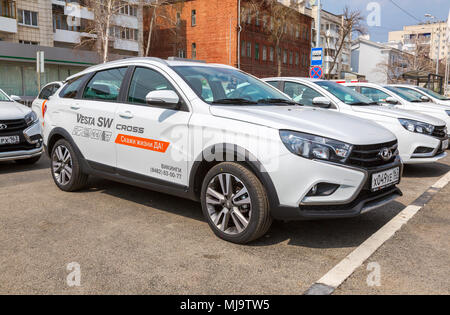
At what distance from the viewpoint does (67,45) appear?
126 feet

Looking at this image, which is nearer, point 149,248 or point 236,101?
point 149,248

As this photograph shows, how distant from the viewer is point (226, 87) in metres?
4.52

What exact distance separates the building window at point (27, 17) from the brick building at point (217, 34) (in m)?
Result: 14.0

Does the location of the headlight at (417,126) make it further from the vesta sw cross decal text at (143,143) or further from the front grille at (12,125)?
the front grille at (12,125)

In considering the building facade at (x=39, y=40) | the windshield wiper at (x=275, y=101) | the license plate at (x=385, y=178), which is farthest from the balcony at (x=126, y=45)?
the license plate at (x=385, y=178)

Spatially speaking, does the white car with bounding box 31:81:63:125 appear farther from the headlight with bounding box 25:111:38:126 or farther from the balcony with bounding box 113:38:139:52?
the balcony with bounding box 113:38:139:52

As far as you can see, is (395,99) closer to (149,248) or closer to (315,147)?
(315,147)

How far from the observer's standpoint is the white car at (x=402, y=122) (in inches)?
279

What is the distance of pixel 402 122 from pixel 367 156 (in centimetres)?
387

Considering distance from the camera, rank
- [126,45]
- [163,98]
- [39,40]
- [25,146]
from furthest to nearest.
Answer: [126,45]
[39,40]
[25,146]
[163,98]

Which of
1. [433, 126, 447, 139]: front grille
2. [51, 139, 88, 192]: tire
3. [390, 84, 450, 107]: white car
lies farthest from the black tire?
[390, 84, 450, 107]: white car

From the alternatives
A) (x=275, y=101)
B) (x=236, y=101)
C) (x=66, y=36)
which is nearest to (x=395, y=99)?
(x=275, y=101)

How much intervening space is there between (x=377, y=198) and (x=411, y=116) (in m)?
3.96
